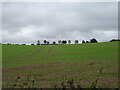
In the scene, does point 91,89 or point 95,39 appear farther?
point 95,39

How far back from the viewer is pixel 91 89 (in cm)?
351

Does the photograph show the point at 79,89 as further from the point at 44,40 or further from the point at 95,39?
the point at 44,40

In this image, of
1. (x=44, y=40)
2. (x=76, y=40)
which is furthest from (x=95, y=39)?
(x=44, y=40)

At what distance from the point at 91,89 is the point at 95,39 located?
596 feet

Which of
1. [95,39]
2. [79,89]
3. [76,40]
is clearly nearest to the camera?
[79,89]

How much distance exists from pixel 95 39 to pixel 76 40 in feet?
81.5

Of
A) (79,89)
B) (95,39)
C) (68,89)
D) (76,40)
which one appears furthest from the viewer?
(76,40)

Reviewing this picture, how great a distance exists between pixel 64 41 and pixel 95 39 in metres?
35.7

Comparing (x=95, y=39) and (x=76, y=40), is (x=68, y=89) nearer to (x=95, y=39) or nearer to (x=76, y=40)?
(x=95, y=39)

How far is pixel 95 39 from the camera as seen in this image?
7126 inches

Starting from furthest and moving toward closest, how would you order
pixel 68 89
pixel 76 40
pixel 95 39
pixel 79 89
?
pixel 76 40 < pixel 95 39 < pixel 68 89 < pixel 79 89

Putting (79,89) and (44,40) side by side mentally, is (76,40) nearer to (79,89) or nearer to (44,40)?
(44,40)

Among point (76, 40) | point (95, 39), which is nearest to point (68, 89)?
point (95, 39)

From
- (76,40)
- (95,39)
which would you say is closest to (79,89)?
(95,39)
